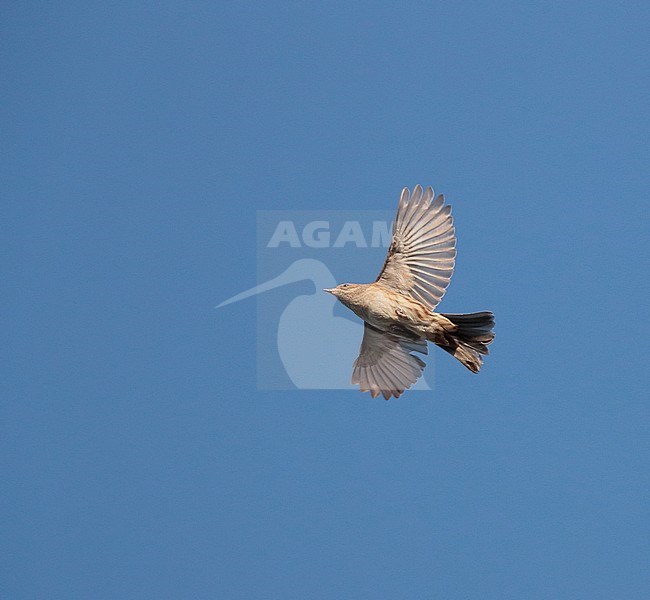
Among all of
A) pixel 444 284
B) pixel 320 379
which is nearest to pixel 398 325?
pixel 444 284

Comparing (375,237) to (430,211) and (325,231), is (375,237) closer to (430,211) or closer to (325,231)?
(325,231)

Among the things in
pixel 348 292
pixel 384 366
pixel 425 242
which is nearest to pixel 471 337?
pixel 425 242

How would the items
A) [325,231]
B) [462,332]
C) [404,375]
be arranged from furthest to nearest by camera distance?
[325,231], [404,375], [462,332]

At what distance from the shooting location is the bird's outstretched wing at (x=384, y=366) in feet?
30.9

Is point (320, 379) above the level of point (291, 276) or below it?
below

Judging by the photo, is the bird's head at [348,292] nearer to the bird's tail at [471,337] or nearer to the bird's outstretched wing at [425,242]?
the bird's outstretched wing at [425,242]

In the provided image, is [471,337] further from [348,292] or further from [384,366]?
[384,366]

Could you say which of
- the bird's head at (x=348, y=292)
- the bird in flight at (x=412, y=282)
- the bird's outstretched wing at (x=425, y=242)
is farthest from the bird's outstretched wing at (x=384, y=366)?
the bird's outstretched wing at (x=425, y=242)

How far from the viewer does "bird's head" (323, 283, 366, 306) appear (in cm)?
898

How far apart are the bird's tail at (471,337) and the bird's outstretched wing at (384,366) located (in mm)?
761

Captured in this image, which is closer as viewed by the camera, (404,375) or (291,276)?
(404,375)

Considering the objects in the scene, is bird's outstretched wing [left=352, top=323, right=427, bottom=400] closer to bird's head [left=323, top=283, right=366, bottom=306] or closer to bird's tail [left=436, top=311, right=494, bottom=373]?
bird's head [left=323, top=283, right=366, bottom=306]

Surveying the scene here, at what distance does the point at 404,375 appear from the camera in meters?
9.50

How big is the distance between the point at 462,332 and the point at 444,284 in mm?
619
